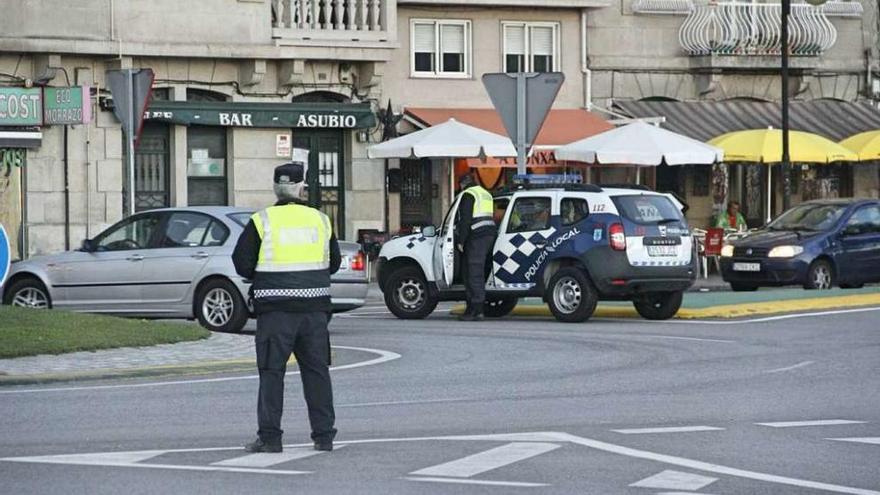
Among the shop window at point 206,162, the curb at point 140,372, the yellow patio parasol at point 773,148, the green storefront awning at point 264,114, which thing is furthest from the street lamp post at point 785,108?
the curb at point 140,372

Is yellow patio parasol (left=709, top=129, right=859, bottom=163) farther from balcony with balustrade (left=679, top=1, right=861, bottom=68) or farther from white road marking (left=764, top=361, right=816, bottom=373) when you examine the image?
white road marking (left=764, top=361, right=816, bottom=373)

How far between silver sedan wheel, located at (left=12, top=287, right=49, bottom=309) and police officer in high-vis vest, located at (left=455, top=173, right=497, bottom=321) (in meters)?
4.85

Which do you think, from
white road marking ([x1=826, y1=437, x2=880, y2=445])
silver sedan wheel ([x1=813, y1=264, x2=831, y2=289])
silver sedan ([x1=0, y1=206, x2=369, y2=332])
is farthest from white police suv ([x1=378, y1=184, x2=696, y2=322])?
white road marking ([x1=826, y1=437, x2=880, y2=445])

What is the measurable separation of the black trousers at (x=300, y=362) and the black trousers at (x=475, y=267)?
1222 centimetres

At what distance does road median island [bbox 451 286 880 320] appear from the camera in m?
25.9

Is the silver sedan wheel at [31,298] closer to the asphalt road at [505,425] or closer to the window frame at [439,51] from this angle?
the asphalt road at [505,425]

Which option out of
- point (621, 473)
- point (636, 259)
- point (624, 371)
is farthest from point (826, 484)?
point (636, 259)

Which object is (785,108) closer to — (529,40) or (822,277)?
(529,40)

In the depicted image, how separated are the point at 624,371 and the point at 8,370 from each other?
5148 mm

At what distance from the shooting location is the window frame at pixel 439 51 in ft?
130

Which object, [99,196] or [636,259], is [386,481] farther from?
[99,196]

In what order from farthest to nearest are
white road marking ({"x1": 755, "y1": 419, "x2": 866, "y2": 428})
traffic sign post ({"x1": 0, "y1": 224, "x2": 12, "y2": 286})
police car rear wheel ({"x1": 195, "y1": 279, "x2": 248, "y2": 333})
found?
police car rear wheel ({"x1": 195, "y1": 279, "x2": 248, "y2": 333})
traffic sign post ({"x1": 0, "y1": 224, "x2": 12, "y2": 286})
white road marking ({"x1": 755, "y1": 419, "x2": 866, "y2": 428})

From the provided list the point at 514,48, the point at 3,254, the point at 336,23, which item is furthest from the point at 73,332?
the point at 514,48

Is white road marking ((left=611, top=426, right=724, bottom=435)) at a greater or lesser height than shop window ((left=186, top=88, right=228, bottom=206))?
lesser
